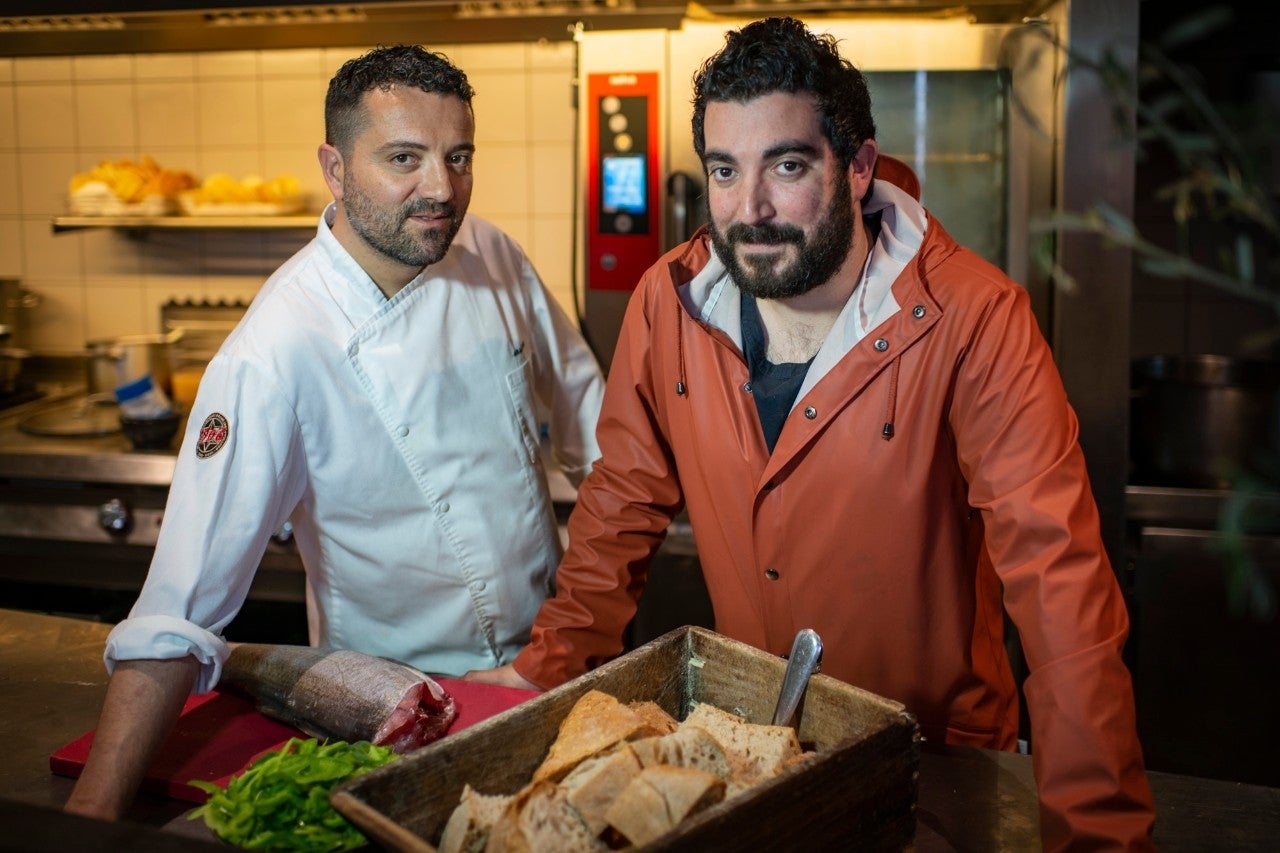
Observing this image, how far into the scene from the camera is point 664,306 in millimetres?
1919

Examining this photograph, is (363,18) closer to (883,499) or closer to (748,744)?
(883,499)

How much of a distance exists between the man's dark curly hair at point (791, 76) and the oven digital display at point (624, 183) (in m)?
1.43

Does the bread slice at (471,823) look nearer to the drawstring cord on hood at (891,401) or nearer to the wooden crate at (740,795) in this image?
the wooden crate at (740,795)

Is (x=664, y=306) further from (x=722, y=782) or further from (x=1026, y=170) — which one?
(x=1026, y=170)

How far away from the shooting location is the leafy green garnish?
4.20 feet

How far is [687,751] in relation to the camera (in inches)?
46.2

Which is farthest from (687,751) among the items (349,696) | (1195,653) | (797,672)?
(1195,653)

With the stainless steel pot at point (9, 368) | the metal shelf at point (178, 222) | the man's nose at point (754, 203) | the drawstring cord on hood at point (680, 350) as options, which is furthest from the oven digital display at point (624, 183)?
the stainless steel pot at point (9, 368)

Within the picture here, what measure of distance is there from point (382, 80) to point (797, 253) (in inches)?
27.6

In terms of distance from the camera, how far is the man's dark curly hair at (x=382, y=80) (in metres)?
1.90

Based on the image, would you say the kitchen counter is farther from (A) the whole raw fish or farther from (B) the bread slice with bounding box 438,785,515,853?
(B) the bread slice with bounding box 438,785,515,853

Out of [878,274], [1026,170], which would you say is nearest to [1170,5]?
[1026,170]

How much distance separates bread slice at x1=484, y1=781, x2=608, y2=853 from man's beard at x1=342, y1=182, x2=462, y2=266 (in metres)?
1.05

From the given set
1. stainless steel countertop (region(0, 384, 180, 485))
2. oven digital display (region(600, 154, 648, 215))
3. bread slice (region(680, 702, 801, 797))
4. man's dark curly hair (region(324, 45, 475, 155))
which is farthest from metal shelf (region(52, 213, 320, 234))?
bread slice (region(680, 702, 801, 797))
